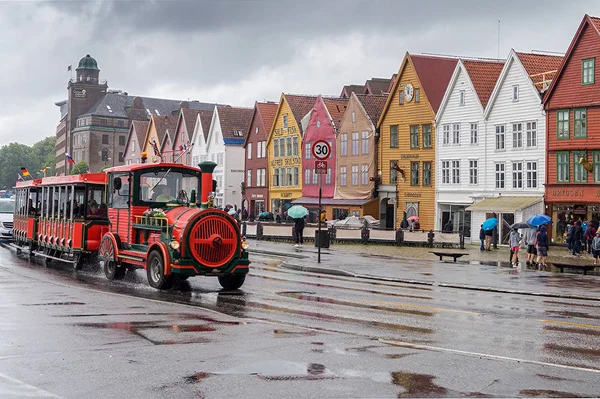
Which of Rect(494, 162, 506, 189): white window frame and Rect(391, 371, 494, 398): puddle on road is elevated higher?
Rect(494, 162, 506, 189): white window frame

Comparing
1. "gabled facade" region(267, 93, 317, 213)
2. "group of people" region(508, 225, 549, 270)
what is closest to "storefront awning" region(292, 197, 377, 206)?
"gabled facade" region(267, 93, 317, 213)

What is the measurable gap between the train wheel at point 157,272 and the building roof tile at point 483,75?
132ft

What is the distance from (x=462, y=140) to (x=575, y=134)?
34.7 feet

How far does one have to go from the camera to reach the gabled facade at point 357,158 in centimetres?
6788

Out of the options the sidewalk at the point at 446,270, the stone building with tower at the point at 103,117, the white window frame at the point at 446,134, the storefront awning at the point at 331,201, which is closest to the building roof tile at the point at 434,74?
the white window frame at the point at 446,134

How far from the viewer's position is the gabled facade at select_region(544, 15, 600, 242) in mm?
48375

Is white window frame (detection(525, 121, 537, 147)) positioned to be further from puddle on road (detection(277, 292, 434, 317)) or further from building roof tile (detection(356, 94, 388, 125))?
puddle on road (detection(277, 292, 434, 317))

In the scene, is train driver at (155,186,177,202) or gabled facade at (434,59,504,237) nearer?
train driver at (155,186,177,202)

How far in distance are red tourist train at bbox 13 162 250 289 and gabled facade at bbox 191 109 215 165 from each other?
227 ft

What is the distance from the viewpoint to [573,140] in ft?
163

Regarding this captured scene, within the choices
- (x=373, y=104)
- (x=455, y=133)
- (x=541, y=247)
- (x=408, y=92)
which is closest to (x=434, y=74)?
(x=408, y=92)

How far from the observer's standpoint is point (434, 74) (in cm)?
6469

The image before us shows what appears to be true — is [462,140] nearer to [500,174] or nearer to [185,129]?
[500,174]

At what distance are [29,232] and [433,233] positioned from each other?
2223 cm
